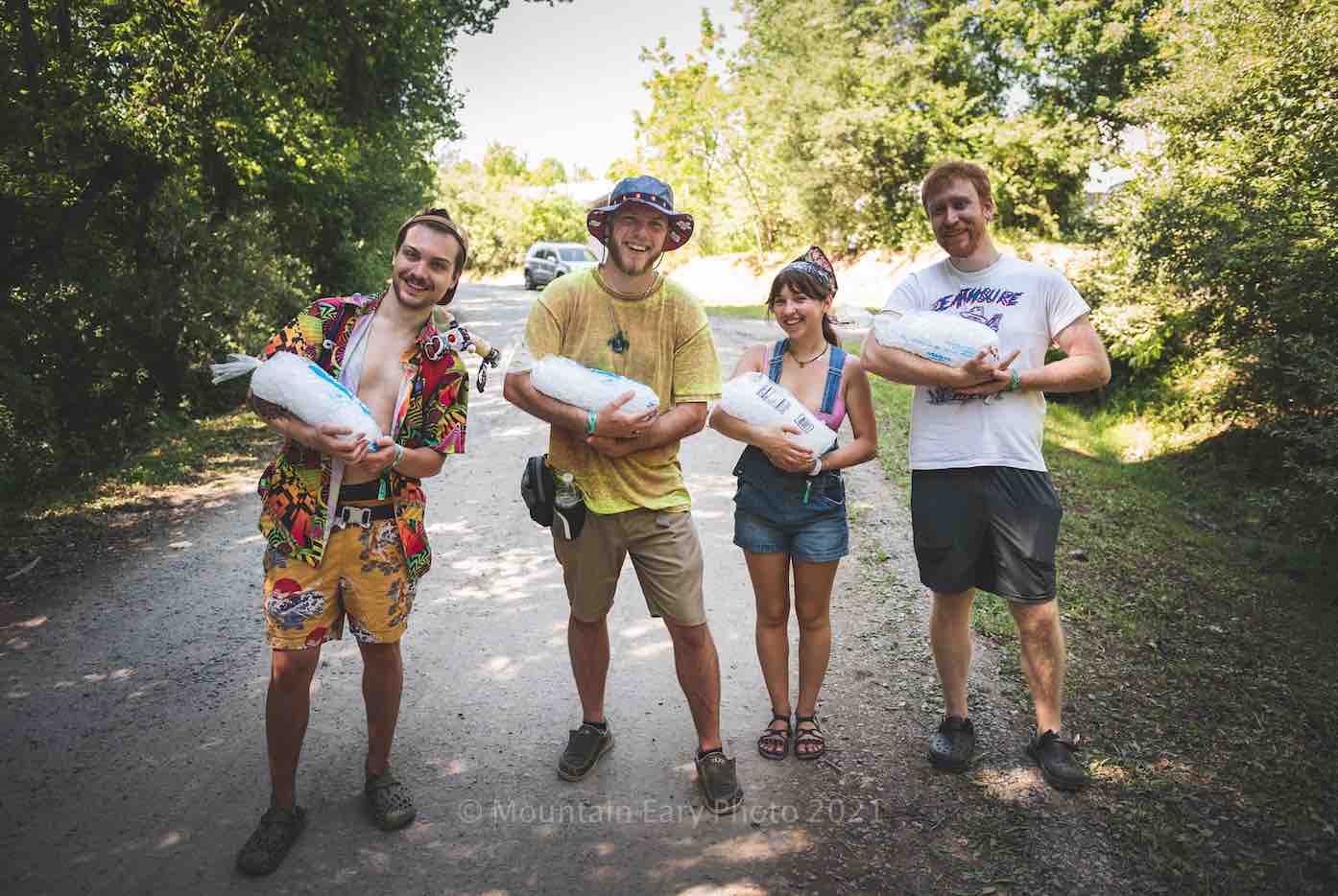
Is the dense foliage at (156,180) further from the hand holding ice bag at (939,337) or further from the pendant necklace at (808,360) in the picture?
the hand holding ice bag at (939,337)

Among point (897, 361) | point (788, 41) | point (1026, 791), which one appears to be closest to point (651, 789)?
point (1026, 791)

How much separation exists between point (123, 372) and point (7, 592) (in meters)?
3.64

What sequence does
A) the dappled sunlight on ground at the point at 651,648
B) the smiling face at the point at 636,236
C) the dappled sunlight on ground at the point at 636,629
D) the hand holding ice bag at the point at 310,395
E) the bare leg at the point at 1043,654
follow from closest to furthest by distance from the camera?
the hand holding ice bag at the point at 310,395 < the smiling face at the point at 636,236 < the bare leg at the point at 1043,654 < the dappled sunlight on ground at the point at 651,648 < the dappled sunlight on ground at the point at 636,629

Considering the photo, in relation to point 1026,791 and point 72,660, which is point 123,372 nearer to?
point 72,660

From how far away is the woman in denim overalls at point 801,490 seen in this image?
10.1 feet

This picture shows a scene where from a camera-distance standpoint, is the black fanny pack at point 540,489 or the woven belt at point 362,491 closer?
the woven belt at point 362,491

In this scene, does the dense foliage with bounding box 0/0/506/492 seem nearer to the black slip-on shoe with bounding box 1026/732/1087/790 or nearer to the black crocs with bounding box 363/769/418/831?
the black crocs with bounding box 363/769/418/831

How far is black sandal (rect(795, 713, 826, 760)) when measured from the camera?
10.6 feet

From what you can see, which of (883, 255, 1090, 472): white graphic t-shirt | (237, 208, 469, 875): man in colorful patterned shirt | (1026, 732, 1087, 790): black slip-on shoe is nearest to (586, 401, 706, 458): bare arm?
(237, 208, 469, 875): man in colorful patterned shirt

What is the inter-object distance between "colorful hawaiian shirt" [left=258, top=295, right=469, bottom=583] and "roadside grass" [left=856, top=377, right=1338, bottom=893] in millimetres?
2774

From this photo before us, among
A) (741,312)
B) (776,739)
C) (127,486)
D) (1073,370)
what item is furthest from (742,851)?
(741,312)

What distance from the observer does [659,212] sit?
281cm

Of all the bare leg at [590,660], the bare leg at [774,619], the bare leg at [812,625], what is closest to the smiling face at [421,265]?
the bare leg at [590,660]

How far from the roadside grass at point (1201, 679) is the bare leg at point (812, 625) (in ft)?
3.49
